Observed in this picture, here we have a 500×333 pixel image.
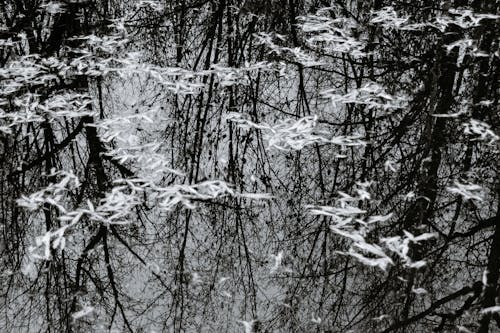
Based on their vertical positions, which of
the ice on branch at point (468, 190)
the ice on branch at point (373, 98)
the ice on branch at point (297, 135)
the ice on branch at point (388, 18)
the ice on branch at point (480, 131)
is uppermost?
the ice on branch at point (388, 18)

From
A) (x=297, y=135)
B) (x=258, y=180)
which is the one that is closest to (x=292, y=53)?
(x=297, y=135)

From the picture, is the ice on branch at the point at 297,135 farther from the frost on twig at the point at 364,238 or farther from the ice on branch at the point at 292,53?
the ice on branch at the point at 292,53

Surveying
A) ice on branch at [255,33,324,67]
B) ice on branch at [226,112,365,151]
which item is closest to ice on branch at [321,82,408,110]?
ice on branch at [226,112,365,151]

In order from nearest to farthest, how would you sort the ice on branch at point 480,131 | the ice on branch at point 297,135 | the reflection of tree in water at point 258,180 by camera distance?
1. the reflection of tree in water at point 258,180
2. the ice on branch at point 480,131
3. the ice on branch at point 297,135

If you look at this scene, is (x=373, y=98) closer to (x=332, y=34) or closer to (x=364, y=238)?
(x=332, y=34)

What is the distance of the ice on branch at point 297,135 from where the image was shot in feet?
9.75

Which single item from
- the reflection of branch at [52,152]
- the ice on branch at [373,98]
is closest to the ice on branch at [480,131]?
the ice on branch at [373,98]

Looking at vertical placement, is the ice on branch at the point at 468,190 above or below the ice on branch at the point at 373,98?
below

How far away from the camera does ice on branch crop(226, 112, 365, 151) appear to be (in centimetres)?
297

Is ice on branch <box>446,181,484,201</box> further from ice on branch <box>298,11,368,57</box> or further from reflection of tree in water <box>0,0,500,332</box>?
ice on branch <box>298,11,368,57</box>

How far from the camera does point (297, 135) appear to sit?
302 centimetres

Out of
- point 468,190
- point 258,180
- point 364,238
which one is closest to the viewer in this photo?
point 364,238

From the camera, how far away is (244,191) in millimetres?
2859

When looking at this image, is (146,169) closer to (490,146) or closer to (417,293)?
(417,293)
